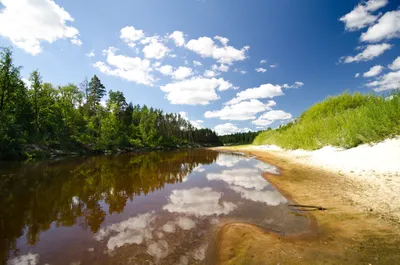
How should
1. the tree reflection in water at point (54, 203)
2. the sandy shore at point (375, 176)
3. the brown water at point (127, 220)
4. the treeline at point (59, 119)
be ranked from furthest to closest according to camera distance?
A: the treeline at point (59, 119) < the sandy shore at point (375, 176) < the tree reflection in water at point (54, 203) < the brown water at point (127, 220)

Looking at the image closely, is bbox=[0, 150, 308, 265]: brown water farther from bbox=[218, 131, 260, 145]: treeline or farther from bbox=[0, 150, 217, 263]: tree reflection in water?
bbox=[218, 131, 260, 145]: treeline

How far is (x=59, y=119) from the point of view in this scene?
38.1 m

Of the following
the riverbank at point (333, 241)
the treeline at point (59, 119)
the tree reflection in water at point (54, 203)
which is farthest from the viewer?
the treeline at point (59, 119)

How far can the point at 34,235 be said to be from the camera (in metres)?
5.86

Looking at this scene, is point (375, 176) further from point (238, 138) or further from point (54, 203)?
point (238, 138)

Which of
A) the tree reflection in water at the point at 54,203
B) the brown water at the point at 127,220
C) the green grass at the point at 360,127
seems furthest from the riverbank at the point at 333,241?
the green grass at the point at 360,127

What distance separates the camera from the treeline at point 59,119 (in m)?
27.0

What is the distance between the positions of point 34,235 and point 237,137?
18470cm

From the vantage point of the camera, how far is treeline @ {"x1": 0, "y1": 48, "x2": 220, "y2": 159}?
88.5ft

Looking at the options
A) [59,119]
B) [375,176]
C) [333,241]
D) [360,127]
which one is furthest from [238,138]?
[333,241]

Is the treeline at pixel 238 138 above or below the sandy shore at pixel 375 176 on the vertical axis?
above

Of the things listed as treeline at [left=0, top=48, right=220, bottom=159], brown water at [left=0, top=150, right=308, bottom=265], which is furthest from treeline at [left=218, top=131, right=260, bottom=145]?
brown water at [left=0, top=150, right=308, bottom=265]

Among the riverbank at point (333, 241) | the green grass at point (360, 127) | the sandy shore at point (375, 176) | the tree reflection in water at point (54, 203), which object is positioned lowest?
the tree reflection in water at point (54, 203)

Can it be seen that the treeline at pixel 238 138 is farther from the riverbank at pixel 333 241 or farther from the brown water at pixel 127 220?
the riverbank at pixel 333 241
